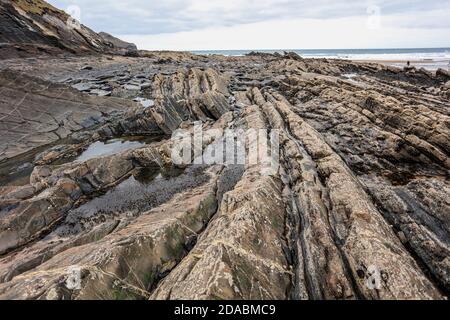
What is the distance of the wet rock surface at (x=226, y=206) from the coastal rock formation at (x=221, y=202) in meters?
0.07

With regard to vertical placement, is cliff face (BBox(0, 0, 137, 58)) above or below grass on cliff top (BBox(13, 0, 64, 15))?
below

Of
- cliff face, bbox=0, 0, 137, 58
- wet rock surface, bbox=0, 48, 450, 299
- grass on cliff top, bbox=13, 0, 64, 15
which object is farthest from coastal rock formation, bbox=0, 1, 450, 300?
grass on cliff top, bbox=13, 0, 64, 15

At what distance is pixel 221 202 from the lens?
47.7ft

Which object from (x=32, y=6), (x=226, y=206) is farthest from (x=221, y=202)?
(x=32, y=6)

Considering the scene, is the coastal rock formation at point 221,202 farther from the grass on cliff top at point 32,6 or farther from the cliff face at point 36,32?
the grass on cliff top at point 32,6

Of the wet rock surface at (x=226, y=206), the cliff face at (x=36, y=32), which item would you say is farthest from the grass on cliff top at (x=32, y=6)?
the wet rock surface at (x=226, y=206)

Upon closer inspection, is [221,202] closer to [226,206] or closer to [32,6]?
[226,206]

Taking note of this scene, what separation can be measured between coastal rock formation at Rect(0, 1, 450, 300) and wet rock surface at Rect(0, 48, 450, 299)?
0.07 meters

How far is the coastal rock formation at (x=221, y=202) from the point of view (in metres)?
9.37

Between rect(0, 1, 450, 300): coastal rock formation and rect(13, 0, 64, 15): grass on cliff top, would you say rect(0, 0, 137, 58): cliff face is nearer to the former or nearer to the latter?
rect(13, 0, 64, 15): grass on cliff top

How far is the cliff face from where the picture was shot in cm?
7569

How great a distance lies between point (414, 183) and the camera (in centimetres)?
1535

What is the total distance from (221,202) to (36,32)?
99905mm
